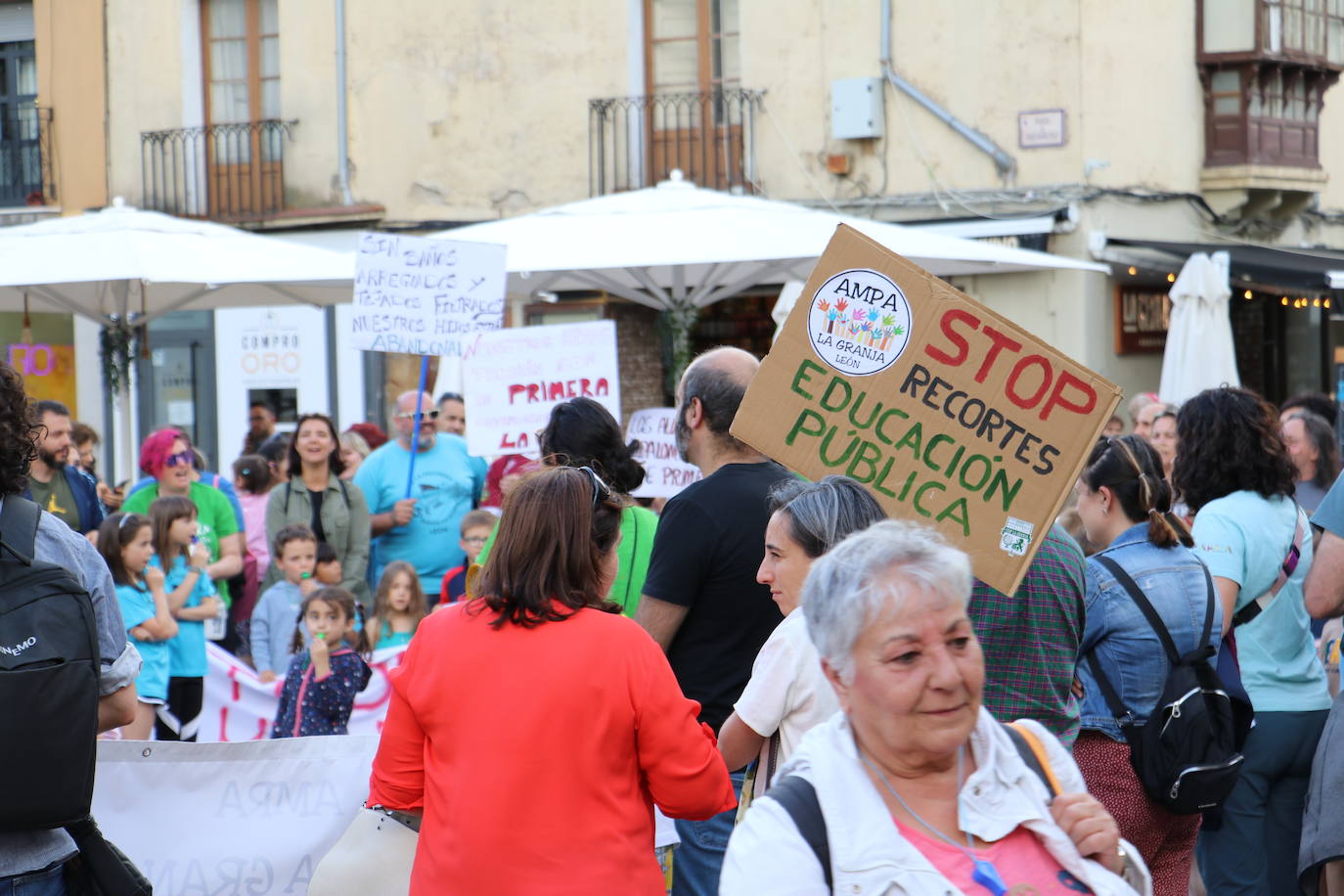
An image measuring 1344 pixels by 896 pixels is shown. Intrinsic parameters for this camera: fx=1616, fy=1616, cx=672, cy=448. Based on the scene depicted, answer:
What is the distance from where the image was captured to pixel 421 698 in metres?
3.39

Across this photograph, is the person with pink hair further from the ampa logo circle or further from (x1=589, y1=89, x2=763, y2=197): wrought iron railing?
(x1=589, y1=89, x2=763, y2=197): wrought iron railing

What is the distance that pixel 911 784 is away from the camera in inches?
→ 96.6

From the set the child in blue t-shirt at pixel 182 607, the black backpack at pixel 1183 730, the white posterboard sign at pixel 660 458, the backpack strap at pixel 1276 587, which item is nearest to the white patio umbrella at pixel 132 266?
the child in blue t-shirt at pixel 182 607

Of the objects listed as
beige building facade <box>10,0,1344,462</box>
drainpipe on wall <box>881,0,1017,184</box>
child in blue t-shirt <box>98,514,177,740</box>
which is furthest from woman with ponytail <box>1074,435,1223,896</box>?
drainpipe on wall <box>881,0,1017,184</box>

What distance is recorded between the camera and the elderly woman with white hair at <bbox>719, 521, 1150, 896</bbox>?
91.4 inches

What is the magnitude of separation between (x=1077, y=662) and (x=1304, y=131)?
13.5 metres

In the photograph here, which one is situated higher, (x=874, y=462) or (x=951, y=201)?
(x=951, y=201)

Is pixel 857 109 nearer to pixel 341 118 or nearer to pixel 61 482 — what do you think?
pixel 341 118

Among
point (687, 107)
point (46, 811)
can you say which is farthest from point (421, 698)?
point (687, 107)

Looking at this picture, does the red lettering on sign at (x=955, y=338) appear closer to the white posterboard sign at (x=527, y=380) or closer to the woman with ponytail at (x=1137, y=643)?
the woman with ponytail at (x=1137, y=643)

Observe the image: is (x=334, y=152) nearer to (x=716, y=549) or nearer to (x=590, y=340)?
(x=590, y=340)

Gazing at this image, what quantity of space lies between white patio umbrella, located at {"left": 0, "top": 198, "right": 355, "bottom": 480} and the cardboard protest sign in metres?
7.12

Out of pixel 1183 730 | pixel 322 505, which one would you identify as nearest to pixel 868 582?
pixel 1183 730

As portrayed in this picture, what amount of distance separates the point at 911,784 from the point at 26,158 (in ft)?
63.4
